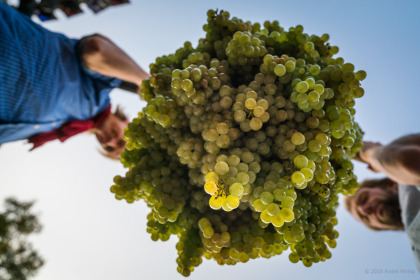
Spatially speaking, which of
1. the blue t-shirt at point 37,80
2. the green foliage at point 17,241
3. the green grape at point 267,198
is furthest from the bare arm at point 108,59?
the green foliage at point 17,241

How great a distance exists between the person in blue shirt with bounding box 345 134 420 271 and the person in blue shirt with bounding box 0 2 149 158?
102 centimetres

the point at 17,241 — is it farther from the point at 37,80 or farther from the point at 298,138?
the point at 298,138

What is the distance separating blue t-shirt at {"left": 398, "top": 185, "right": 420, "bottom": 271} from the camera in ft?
3.85

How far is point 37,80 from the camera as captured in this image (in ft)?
3.48

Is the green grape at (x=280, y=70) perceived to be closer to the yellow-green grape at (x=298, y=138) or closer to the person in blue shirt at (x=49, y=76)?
the yellow-green grape at (x=298, y=138)

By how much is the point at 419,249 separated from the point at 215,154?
4.15 feet

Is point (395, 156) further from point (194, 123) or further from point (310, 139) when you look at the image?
point (194, 123)

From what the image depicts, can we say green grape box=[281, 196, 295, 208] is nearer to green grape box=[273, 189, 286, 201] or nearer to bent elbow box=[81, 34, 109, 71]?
green grape box=[273, 189, 286, 201]

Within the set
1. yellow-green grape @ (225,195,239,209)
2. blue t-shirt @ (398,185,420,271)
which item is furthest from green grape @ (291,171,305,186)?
blue t-shirt @ (398,185,420,271)

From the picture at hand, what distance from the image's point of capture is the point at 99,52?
1.04 meters

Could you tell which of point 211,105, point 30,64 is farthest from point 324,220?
point 30,64

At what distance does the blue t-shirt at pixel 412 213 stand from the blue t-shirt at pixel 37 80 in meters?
1.60

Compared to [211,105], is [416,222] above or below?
above

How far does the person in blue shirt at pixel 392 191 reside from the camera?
2.81ft
